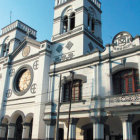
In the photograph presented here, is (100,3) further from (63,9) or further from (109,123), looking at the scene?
(109,123)

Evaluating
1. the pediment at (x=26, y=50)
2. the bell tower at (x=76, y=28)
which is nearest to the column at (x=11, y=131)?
the pediment at (x=26, y=50)

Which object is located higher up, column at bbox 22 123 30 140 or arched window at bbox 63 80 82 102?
arched window at bbox 63 80 82 102

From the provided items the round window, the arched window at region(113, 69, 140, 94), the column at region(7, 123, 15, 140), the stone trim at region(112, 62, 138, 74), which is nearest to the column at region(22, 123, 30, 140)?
the column at region(7, 123, 15, 140)

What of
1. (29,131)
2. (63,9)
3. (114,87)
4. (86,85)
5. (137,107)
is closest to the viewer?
(137,107)

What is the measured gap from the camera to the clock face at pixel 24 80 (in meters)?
26.4

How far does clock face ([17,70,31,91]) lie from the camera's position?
26.4 m

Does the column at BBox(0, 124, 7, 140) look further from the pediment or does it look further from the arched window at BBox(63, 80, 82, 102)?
the arched window at BBox(63, 80, 82, 102)

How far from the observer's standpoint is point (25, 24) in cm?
3516

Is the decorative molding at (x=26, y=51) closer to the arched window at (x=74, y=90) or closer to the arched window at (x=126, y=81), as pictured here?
the arched window at (x=74, y=90)

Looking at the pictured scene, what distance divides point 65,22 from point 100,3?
6.98m

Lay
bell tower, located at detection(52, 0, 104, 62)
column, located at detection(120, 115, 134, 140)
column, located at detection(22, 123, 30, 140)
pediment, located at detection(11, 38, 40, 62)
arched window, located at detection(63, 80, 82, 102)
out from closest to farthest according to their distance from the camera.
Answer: column, located at detection(120, 115, 134, 140) < arched window, located at detection(63, 80, 82, 102) < column, located at detection(22, 123, 30, 140) < bell tower, located at detection(52, 0, 104, 62) < pediment, located at detection(11, 38, 40, 62)

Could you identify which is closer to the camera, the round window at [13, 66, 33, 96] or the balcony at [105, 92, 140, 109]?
the balcony at [105, 92, 140, 109]

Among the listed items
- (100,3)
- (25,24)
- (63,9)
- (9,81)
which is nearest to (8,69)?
(9,81)

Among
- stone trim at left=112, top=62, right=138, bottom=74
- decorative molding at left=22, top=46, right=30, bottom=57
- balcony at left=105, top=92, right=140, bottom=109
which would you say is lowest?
balcony at left=105, top=92, right=140, bottom=109
